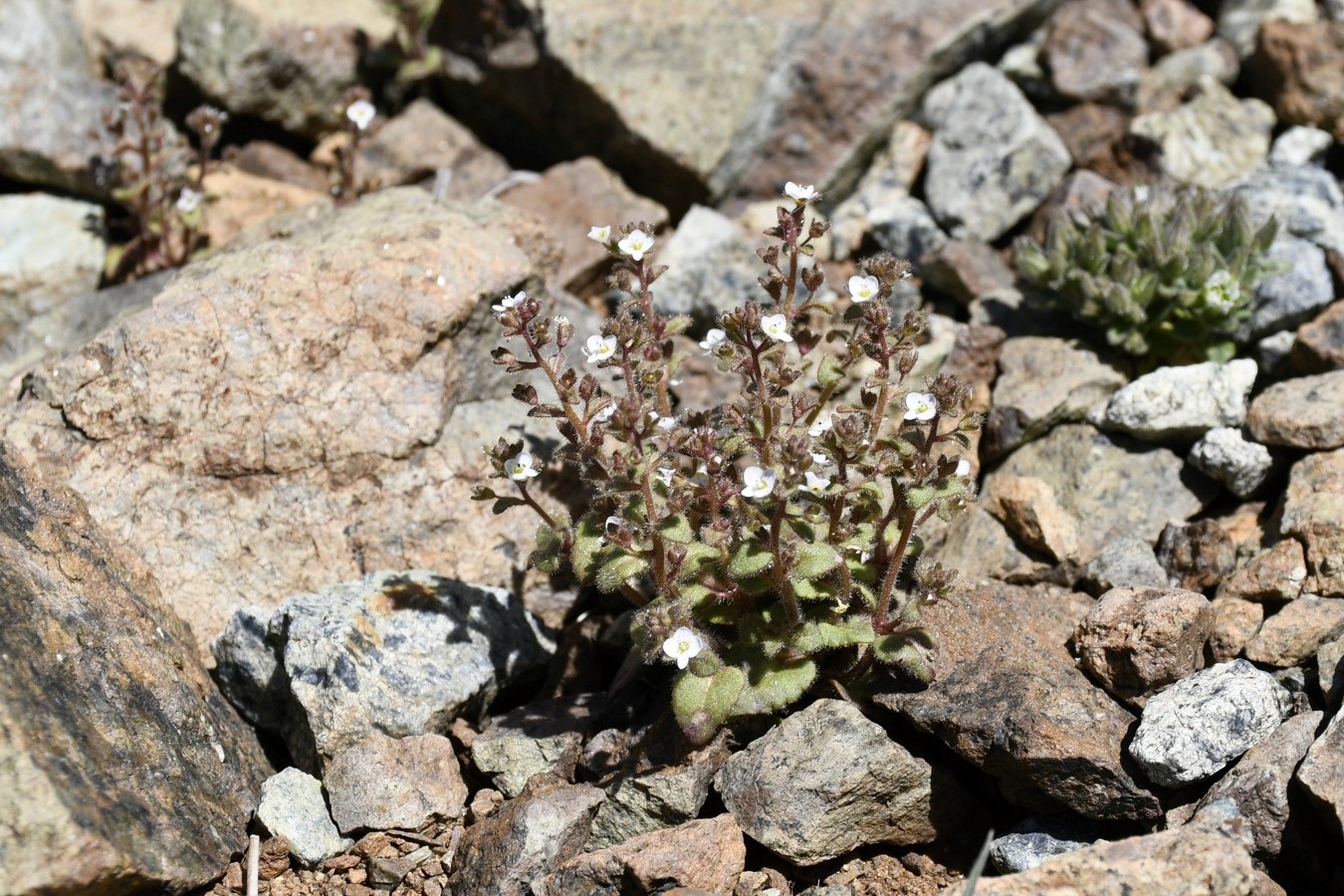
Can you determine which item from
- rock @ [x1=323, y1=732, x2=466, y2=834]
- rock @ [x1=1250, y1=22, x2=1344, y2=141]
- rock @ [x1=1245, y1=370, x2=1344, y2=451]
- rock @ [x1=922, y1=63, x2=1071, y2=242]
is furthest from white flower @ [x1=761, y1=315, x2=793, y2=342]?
rock @ [x1=1250, y1=22, x2=1344, y2=141]

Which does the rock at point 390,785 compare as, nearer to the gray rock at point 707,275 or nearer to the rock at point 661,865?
the rock at point 661,865

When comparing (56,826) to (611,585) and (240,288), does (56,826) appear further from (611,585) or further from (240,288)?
(240,288)

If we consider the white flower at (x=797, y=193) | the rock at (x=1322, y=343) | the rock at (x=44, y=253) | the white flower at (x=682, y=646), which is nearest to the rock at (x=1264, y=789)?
the white flower at (x=682, y=646)

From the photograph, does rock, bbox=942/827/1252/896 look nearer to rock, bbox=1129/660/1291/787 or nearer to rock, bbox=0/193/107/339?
rock, bbox=1129/660/1291/787

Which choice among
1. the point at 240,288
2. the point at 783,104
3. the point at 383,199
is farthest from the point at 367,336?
the point at 783,104

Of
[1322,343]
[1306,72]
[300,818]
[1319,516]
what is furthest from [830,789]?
[1306,72]
